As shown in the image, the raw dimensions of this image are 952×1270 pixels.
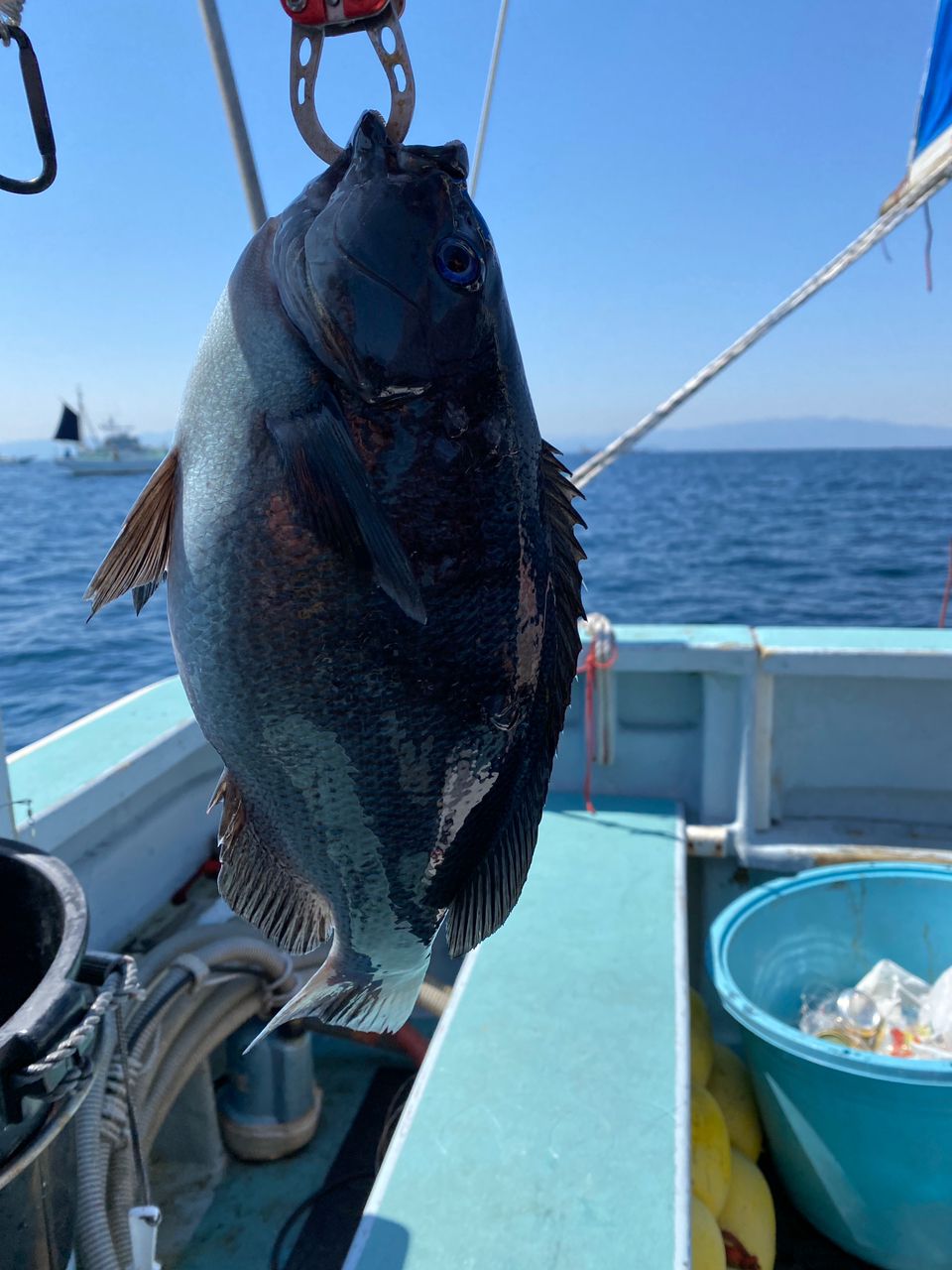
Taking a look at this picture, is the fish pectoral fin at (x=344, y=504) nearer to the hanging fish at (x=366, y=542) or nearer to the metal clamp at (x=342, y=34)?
the hanging fish at (x=366, y=542)

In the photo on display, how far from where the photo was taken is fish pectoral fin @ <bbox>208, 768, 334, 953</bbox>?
1.18 m

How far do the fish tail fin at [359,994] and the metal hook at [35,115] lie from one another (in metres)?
1.15

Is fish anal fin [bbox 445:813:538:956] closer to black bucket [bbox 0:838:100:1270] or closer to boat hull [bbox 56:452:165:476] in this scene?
black bucket [bbox 0:838:100:1270]

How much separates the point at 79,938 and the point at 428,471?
4.13 ft

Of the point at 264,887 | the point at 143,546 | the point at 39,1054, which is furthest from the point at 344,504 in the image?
the point at 39,1054

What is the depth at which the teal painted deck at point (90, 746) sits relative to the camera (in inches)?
117

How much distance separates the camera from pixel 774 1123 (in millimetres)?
2828

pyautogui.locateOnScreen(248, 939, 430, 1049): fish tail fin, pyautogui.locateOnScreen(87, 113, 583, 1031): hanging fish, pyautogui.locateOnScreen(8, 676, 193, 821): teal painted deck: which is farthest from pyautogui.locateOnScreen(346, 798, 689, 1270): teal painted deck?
pyautogui.locateOnScreen(8, 676, 193, 821): teal painted deck

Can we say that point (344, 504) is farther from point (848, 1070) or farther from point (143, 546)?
point (848, 1070)

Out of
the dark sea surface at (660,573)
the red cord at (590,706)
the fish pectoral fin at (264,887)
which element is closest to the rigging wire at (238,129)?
the fish pectoral fin at (264,887)

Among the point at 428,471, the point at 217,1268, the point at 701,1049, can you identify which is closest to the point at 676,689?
the point at 701,1049

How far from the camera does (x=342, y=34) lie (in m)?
0.99

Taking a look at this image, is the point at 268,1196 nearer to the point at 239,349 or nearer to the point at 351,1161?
the point at 351,1161

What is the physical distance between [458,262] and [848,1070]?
7.69ft
